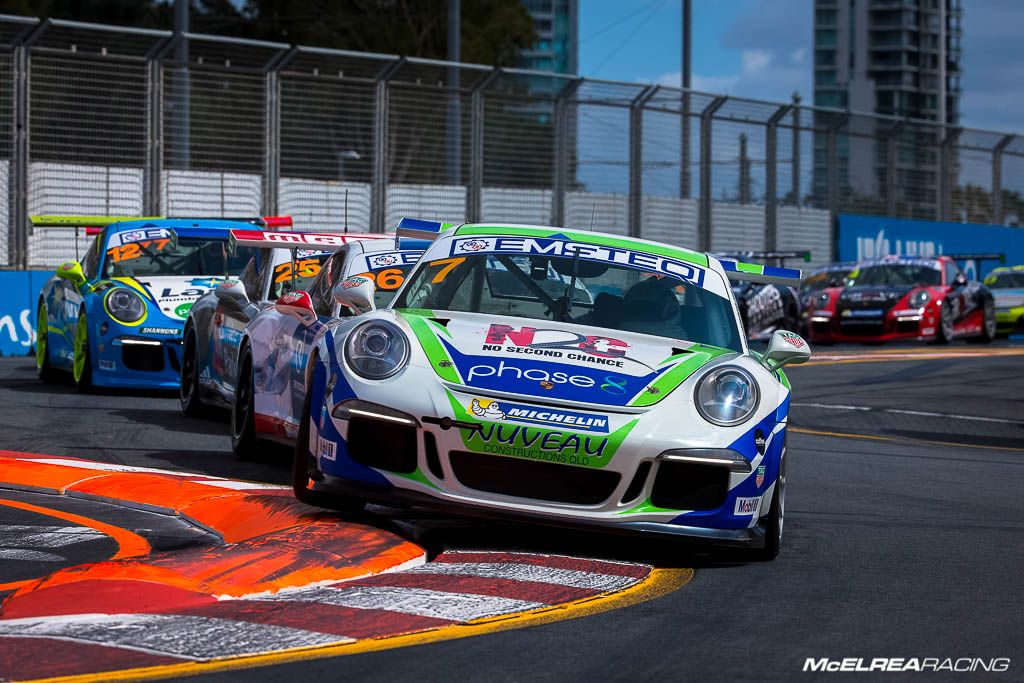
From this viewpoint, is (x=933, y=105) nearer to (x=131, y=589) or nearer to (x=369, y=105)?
(x=369, y=105)

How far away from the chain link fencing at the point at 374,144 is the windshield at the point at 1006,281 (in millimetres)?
3832

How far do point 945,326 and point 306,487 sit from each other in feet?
62.4

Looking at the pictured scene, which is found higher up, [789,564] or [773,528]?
[773,528]

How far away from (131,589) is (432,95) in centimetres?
1898

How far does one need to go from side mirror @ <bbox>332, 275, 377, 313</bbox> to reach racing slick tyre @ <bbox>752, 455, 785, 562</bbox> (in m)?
1.73

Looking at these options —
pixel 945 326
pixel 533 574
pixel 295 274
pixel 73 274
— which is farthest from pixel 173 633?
pixel 945 326

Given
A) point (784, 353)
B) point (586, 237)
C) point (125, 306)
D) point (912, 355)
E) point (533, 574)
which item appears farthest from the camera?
point (912, 355)

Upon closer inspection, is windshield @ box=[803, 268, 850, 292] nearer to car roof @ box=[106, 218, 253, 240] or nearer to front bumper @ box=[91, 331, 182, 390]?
car roof @ box=[106, 218, 253, 240]

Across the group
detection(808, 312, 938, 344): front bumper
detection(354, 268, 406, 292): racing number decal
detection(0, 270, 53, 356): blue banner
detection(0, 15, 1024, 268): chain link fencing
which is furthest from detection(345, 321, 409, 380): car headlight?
detection(808, 312, 938, 344): front bumper

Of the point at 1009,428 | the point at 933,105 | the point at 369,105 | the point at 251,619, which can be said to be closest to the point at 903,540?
the point at 251,619

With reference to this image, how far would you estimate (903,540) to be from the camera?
6.81m

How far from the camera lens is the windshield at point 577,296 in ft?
22.4

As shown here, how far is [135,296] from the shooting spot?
497 inches

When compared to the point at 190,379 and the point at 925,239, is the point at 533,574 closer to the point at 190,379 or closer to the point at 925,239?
the point at 190,379
